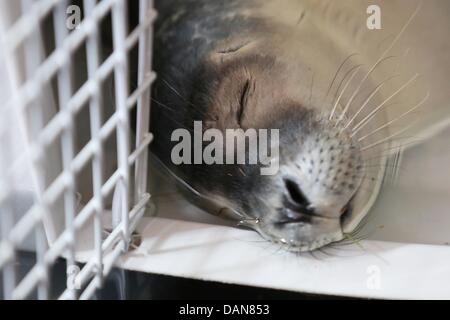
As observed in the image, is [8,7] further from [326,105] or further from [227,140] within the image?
[326,105]

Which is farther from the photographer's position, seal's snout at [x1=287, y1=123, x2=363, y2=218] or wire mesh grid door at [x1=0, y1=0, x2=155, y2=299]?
seal's snout at [x1=287, y1=123, x2=363, y2=218]

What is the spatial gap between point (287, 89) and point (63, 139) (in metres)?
0.41

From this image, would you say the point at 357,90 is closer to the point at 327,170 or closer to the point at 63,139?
the point at 327,170

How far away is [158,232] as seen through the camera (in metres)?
0.90

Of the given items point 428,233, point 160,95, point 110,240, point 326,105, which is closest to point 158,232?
point 110,240

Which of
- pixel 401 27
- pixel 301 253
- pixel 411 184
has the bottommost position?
pixel 301 253

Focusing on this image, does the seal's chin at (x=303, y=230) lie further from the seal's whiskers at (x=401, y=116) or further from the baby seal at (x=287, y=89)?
the seal's whiskers at (x=401, y=116)

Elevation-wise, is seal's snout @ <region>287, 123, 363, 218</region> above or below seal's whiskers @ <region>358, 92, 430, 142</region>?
below

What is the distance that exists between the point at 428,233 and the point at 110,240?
21.1 inches

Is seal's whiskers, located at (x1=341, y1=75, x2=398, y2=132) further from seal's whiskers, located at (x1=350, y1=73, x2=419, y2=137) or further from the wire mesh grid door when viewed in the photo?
the wire mesh grid door

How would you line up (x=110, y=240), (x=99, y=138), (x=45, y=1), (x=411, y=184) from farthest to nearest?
(x=411, y=184), (x=110, y=240), (x=99, y=138), (x=45, y=1)

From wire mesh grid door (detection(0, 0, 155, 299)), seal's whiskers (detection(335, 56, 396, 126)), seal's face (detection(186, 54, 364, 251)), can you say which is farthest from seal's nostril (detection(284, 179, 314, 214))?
wire mesh grid door (detection(0, 0, 155, 299))

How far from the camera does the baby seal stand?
85 cm

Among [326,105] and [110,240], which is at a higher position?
[326,105]
